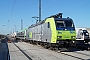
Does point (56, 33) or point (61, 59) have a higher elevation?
point (56, 33)

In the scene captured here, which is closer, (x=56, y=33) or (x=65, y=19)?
(x=56, y=33)

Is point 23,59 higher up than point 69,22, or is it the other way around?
point 69,22

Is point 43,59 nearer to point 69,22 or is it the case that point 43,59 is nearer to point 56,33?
point 56,33

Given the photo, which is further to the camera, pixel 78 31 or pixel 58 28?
pixel 78 31

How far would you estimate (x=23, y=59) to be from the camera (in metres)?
13.2

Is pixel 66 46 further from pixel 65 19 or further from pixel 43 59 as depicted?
pixel 43 59

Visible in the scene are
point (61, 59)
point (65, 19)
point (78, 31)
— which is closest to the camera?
point (61, 59)

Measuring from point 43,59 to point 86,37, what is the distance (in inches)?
536

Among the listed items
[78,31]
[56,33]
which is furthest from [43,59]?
[78,31]

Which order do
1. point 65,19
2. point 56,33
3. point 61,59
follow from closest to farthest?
point 61,59 < point 56,33 < point 65,19

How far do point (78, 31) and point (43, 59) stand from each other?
1534 cm

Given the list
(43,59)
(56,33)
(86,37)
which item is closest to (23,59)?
(43,59)

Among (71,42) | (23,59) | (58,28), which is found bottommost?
(23,59)

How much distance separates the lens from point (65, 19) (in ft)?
63.4
